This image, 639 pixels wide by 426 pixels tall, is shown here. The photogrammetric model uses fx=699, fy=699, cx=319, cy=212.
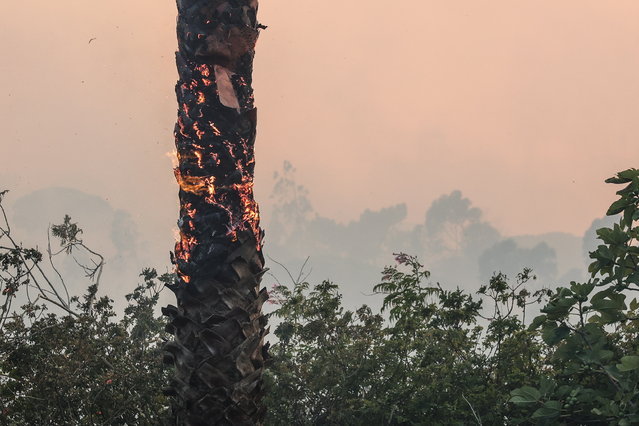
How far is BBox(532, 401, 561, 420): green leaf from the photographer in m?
6.41

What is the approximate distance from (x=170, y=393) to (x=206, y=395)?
52cm

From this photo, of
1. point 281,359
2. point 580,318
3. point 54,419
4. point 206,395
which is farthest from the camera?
point 281,359

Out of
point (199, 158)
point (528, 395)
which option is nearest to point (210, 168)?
point (199, 158)

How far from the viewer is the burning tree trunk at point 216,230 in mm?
6105

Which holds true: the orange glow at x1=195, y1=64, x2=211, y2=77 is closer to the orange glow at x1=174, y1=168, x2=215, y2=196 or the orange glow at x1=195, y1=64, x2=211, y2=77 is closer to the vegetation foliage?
the orange glow at x1=174, y1=168, x2=215, y2=196

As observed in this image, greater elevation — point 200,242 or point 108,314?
point 108,314

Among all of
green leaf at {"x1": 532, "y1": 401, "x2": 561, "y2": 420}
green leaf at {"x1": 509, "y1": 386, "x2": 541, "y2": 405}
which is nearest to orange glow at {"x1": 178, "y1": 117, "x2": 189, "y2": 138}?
green leaf at {"x1": 509, "y1": 386, "x2": 541, "y2": 405}

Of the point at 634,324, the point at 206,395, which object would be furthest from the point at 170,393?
the point at 634,324

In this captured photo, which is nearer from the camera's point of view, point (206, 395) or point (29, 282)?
point (206, 395)

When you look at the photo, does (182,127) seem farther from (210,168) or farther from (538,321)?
(538,321)

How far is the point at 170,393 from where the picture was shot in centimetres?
641

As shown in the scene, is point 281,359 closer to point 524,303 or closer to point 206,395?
point 524,303

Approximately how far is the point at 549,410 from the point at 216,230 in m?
3.51

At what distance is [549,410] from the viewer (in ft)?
21.4
